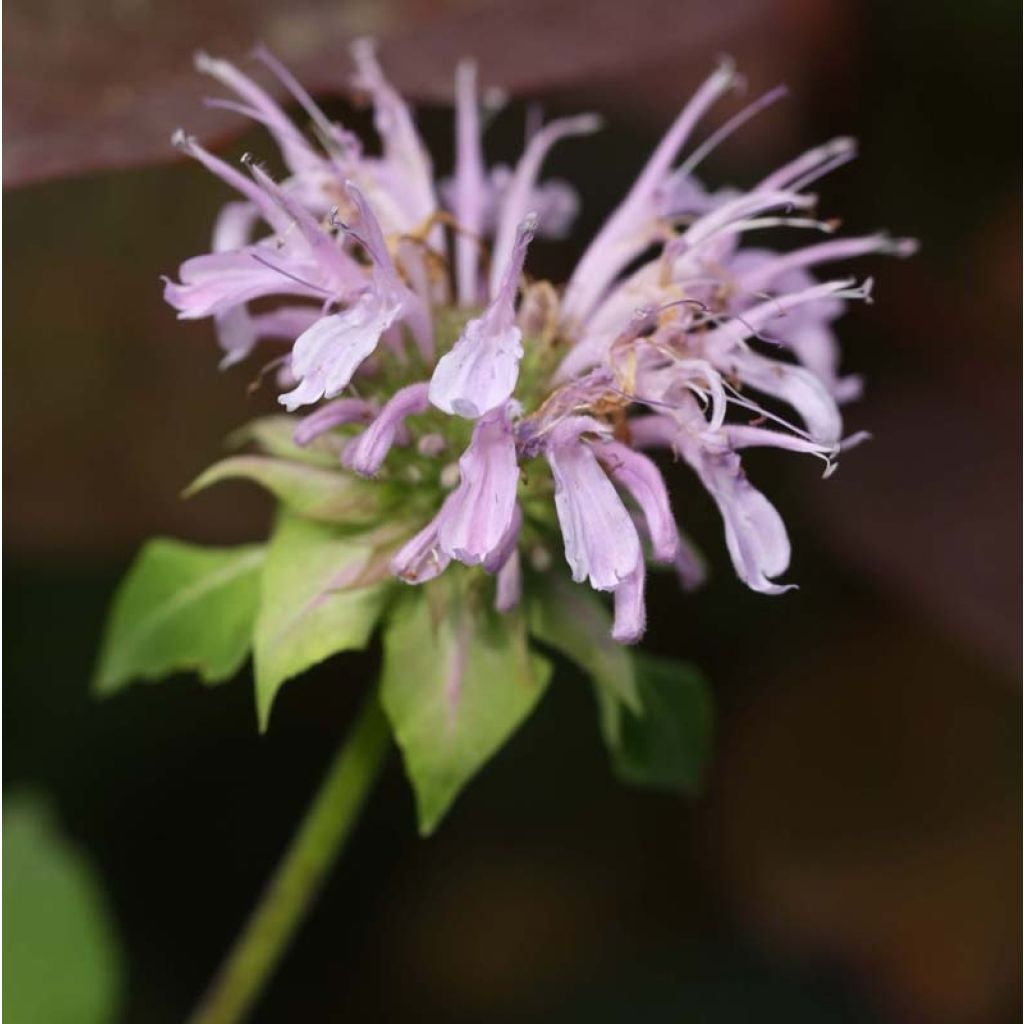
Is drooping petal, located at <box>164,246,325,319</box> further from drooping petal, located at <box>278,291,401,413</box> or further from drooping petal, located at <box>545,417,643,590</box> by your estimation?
drooping petal, located at <box>545,417,643,590</box>

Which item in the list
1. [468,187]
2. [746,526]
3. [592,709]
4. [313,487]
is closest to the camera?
[746,526]

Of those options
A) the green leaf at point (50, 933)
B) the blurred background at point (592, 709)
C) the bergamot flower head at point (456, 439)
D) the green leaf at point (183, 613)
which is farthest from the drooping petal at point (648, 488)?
the green leaf at point (50, 933)

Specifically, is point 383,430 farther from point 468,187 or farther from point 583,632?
point 468,187

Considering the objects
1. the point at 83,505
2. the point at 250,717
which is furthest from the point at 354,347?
the point at 250,717

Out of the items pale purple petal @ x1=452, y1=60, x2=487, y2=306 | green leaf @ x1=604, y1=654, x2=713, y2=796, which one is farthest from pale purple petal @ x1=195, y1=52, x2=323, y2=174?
green leaf @ x1=604, y1=654, x2=713, y2=796

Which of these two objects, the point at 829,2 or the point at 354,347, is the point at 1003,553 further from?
the point at 354,347

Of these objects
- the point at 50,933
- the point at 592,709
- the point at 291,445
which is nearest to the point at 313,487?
the point at 291,445
